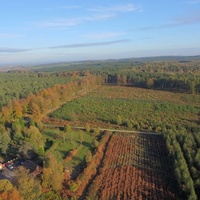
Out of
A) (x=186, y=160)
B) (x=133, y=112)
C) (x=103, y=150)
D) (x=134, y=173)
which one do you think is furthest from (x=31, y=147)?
(x=133, y=112)

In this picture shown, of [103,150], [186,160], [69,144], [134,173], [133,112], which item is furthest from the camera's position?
[133,112]

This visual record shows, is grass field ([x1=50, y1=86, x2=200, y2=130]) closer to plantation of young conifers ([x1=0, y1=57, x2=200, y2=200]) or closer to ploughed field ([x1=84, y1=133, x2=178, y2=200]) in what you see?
plantation of young conifers ([x1=0, y1=57, x2=200, y2=200])

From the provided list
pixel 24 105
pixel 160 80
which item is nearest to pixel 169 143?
pixel 24 105

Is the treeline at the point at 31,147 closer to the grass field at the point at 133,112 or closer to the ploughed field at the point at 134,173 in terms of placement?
the ploughed field at the point at 134,173

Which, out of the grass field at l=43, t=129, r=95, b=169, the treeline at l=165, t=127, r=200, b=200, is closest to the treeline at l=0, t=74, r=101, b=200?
the grass field at l=43, t=129, r=95, b=169

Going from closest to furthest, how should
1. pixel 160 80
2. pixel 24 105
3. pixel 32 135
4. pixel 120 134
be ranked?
pixel 32 135, pixel 120 134, pixel 24 105, pixel 160 80

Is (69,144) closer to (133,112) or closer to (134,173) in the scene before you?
(134,173)

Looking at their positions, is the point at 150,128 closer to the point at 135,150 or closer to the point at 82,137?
the point at 135,150
